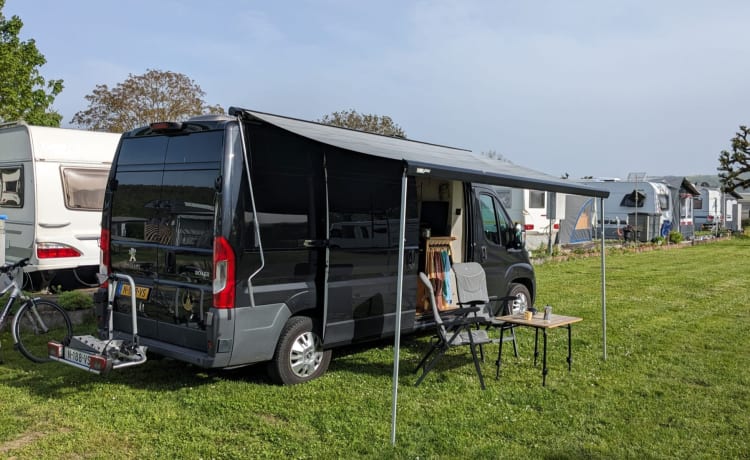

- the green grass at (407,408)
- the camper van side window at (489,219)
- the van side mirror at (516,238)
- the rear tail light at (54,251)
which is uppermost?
the camper van side window at (489,219)

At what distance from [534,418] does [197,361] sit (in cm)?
255

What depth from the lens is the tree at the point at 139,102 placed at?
21.4m

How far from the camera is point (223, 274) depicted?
4625mm

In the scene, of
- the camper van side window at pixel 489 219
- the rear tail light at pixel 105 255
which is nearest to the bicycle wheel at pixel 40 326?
the rear tail light at pixel 105 255

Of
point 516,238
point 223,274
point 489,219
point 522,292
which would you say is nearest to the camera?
point 223,274

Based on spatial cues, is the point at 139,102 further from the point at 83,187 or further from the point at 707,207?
the point at 707,207

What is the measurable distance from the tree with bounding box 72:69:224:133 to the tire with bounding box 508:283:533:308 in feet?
54.7

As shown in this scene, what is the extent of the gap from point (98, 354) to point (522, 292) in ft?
16.7

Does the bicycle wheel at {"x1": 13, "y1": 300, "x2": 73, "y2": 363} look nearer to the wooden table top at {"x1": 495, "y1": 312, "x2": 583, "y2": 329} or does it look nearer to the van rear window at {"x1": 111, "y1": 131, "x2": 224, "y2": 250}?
the van rear window at {"x1": 111, "y1": 131, "x2": 224, "y2": 250}

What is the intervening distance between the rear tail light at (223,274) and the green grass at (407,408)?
0.84 metres

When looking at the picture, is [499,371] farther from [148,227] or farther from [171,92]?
[171,92]

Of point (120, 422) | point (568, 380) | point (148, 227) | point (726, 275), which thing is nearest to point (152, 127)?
point (148, 227)

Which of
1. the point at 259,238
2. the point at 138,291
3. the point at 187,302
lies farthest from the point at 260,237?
the point at 138,291

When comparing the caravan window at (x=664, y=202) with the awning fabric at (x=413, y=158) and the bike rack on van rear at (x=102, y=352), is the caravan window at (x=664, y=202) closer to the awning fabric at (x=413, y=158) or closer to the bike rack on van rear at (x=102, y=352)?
the awning fabric at (x=413, y=158)
